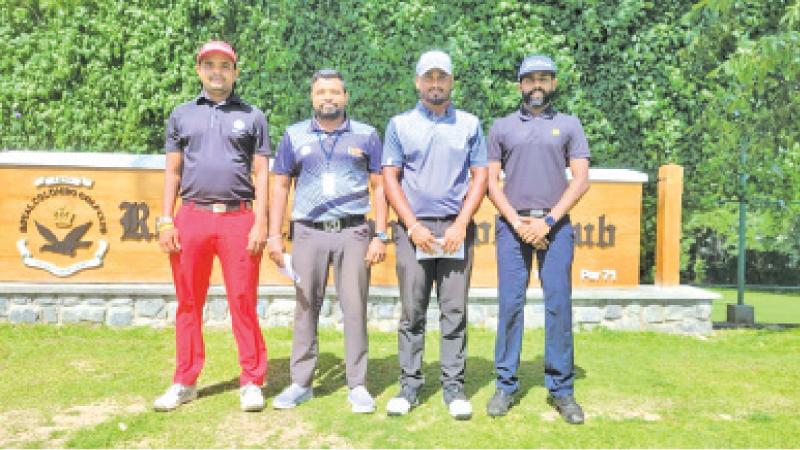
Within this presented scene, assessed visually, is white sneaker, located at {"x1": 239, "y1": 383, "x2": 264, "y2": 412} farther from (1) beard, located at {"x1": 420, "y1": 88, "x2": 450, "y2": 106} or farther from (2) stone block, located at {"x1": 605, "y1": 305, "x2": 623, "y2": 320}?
(2) stone block, located at {"x1": 605, "y1": 305, "x2": 623, "y2": 320}

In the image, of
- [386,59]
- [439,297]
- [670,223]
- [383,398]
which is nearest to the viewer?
[439,297]

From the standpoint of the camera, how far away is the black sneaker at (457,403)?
3.79 m

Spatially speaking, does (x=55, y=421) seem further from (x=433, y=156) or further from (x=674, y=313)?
(x=674, y=313)

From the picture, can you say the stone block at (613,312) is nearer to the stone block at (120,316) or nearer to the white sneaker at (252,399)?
the white sneaker at (252,399)

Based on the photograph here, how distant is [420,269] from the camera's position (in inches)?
153

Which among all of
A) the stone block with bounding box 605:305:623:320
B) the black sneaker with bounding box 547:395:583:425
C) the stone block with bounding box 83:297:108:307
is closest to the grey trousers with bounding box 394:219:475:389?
the black sneaker with bounding box 547:395:583:425

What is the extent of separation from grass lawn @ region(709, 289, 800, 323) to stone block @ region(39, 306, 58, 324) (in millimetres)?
8423

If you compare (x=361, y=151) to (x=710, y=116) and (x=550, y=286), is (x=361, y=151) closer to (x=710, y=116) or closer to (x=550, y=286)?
(x=550, y=286)

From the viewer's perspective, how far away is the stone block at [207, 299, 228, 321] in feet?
21.2

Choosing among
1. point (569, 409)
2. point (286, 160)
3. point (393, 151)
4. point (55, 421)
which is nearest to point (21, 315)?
point (55, 421)

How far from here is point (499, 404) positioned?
3.91 metres

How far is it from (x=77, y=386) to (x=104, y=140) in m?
3.82

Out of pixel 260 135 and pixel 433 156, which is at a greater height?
pixel 260 135

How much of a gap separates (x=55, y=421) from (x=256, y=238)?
1545mm
